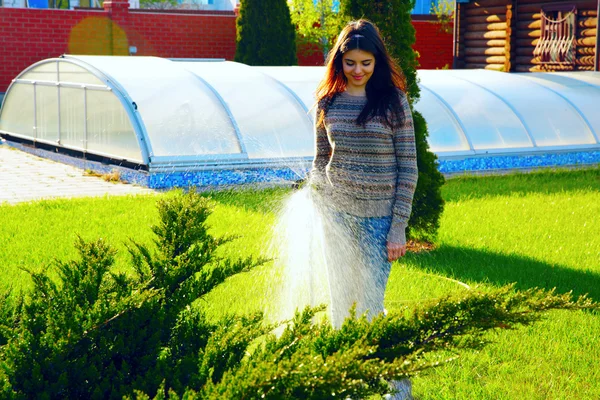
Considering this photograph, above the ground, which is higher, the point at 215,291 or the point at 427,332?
the point at 427,332

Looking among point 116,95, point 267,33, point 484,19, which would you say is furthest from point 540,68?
point 116,95

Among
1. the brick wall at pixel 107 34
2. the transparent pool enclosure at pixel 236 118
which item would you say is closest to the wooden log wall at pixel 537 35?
the transparent pool enclosure at pixel 236 118

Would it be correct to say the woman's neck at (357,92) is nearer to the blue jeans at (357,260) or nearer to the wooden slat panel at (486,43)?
the blue jeans at (357,260)

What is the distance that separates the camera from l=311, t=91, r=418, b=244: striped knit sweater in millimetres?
3609

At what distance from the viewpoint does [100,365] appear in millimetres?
2320

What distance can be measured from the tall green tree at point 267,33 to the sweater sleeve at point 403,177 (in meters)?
15.1

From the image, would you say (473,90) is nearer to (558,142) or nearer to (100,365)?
(558,142)

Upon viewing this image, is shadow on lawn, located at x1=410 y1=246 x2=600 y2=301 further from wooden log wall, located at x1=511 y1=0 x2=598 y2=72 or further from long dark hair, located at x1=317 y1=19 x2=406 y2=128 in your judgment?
wooden log wall, located at x1=511 y1=0 x2=598 y2=72

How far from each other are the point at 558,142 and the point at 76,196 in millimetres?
6881

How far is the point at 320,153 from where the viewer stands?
3.85m

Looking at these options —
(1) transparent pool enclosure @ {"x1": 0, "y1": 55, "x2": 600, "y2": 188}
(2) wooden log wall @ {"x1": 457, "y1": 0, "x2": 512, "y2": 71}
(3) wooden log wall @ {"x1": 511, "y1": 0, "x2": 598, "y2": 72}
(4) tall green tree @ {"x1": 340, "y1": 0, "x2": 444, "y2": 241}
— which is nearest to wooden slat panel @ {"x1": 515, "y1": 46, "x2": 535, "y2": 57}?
(3) wooden log wall @ {"x1": 511, "y1": 0, "x2": 598, "y2": 72}

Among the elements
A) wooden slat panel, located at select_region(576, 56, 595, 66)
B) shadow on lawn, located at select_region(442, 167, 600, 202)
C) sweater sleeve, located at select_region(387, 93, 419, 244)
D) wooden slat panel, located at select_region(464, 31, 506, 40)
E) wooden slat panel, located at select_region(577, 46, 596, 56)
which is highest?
wooden slat panel, located at select_region(464, 31, 506, 40)

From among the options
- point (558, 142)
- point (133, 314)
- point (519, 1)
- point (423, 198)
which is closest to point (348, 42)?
A: point (133, 314)

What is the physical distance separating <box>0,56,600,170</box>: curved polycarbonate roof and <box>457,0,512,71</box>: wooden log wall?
589 centimetres
